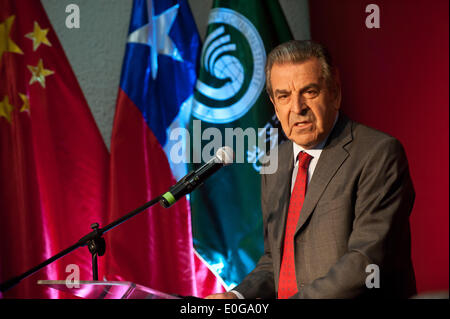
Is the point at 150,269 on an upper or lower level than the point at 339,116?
lower

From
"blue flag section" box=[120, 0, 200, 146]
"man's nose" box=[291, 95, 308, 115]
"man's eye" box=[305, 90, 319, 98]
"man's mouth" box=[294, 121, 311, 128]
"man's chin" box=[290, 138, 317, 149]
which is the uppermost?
"blue flag section" box=[120, 0, 200, 146]

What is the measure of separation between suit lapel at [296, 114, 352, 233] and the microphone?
A: 35 centimetres

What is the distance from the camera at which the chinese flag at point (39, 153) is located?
9.09 feet

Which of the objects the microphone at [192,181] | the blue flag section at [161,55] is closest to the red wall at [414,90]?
the blue flag section at [161,55]

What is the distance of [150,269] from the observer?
8.89 ft

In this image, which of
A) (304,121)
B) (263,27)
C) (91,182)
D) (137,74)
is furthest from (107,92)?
(304,121)

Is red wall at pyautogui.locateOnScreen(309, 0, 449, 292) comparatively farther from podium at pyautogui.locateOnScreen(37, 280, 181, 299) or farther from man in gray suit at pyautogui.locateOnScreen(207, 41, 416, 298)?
podium at pyautogui.locateOnScreen(37, 280, 181, 299)

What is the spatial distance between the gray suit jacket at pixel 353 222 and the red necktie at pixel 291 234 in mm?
25

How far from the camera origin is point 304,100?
1.64m

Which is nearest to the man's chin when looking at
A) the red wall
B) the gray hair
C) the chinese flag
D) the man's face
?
the man's face

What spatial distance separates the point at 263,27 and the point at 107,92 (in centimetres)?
111

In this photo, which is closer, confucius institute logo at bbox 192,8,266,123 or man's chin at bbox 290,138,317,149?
man's chin at bbox 290,138,317,149

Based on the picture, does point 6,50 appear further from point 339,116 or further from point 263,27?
point 339,116

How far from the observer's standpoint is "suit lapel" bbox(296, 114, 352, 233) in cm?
157
